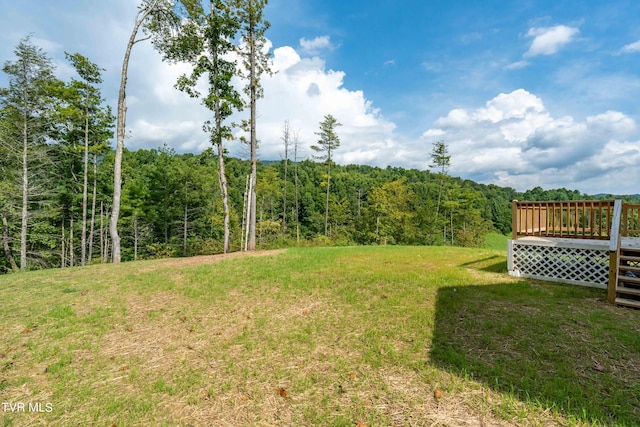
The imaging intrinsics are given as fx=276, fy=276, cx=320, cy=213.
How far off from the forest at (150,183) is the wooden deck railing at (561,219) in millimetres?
9359

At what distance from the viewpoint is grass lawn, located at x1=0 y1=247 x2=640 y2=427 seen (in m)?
2.30

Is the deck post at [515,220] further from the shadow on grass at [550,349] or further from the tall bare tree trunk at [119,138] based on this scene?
the tall bare tree trunk at [119,138]

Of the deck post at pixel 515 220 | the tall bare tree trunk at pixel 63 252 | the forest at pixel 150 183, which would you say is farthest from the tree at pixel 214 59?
the tall bare tree trunk at pixel 63 252

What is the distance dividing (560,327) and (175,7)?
15.3 m

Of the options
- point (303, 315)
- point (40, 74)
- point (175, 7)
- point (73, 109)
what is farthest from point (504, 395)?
point (40, 74)

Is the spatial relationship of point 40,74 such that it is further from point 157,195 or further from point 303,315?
point 303,315

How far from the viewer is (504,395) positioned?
2.45 m

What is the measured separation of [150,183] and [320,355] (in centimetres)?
2614

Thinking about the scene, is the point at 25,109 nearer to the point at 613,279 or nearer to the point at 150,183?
the point at 150,183

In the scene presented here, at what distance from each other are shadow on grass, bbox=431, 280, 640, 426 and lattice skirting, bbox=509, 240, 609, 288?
2.95ft

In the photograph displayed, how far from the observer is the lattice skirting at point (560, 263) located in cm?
563

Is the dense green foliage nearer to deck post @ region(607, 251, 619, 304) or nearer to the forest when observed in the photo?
the forest

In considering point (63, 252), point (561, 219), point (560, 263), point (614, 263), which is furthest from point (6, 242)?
point (614, 263)

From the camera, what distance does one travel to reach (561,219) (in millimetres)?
6340
